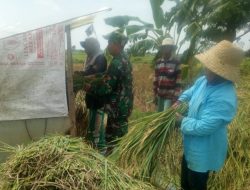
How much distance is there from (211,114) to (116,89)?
2.35m

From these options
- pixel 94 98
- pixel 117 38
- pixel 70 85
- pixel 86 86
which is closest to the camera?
pixel 70 85

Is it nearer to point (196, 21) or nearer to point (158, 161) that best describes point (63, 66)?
point (158, 161)

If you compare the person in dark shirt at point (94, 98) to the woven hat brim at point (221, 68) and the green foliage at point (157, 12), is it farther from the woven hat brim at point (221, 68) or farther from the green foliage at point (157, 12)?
the green foliage at point (157, 12)

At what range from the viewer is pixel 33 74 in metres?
4.23

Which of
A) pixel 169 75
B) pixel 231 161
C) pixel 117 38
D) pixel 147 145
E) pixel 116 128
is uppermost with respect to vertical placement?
pixel 117 38

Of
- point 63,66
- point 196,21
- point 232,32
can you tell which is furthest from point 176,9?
point 63,66

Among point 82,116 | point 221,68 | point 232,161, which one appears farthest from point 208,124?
point 82,116

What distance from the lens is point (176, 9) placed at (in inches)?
362

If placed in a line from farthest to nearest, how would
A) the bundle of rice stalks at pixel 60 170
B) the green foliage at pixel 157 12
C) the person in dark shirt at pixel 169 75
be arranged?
the green foliage at pixel 157 12 → the person in dark shirt at pixel 169 75 → the bundle of rice stalks at pixel 60 170

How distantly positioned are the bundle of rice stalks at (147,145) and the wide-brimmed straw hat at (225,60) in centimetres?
62

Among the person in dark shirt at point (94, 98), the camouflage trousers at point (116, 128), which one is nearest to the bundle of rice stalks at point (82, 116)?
the person in dark shirt at point (94, 98)

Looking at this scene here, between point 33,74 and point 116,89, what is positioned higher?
point 33,74

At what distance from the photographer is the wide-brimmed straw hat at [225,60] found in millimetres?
2783

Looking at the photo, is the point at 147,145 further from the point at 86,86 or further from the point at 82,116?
the point at 82,116
